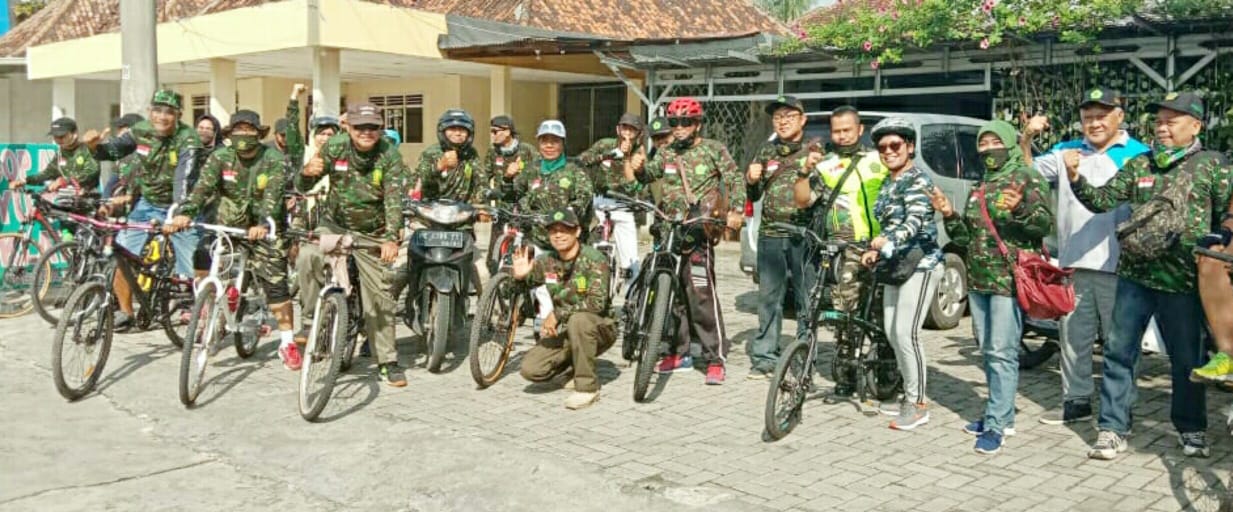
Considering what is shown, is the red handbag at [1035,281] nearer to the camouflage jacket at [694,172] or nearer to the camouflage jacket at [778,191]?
A: the camouflage jacket at [778,191]

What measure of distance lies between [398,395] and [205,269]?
102 inches

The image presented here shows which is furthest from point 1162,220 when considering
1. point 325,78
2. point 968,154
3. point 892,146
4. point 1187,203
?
point 325,78

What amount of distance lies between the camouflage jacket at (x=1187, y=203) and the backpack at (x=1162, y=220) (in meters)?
0.02

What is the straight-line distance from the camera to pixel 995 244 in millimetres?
5457

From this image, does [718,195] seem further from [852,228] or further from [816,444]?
[816,444]

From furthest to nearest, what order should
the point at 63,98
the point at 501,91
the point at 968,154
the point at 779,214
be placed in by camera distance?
the point at 63,98, the point at 501,91, the point at 968,154, the point at 779,214

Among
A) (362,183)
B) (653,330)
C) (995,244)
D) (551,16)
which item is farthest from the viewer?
(551,16)

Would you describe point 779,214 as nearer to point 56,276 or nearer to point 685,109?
point 685,109

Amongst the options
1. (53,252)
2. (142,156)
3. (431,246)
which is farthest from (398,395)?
(53,252)

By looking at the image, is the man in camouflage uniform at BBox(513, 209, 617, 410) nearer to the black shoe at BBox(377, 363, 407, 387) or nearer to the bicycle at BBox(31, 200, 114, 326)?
the black shoe at BBox(377, 363, 407, 387)

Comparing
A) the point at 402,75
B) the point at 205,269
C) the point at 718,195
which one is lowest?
the point at 205,269

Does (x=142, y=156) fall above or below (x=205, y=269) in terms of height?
above

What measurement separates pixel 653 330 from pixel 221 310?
2753 mm

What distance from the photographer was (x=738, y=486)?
191 inches
